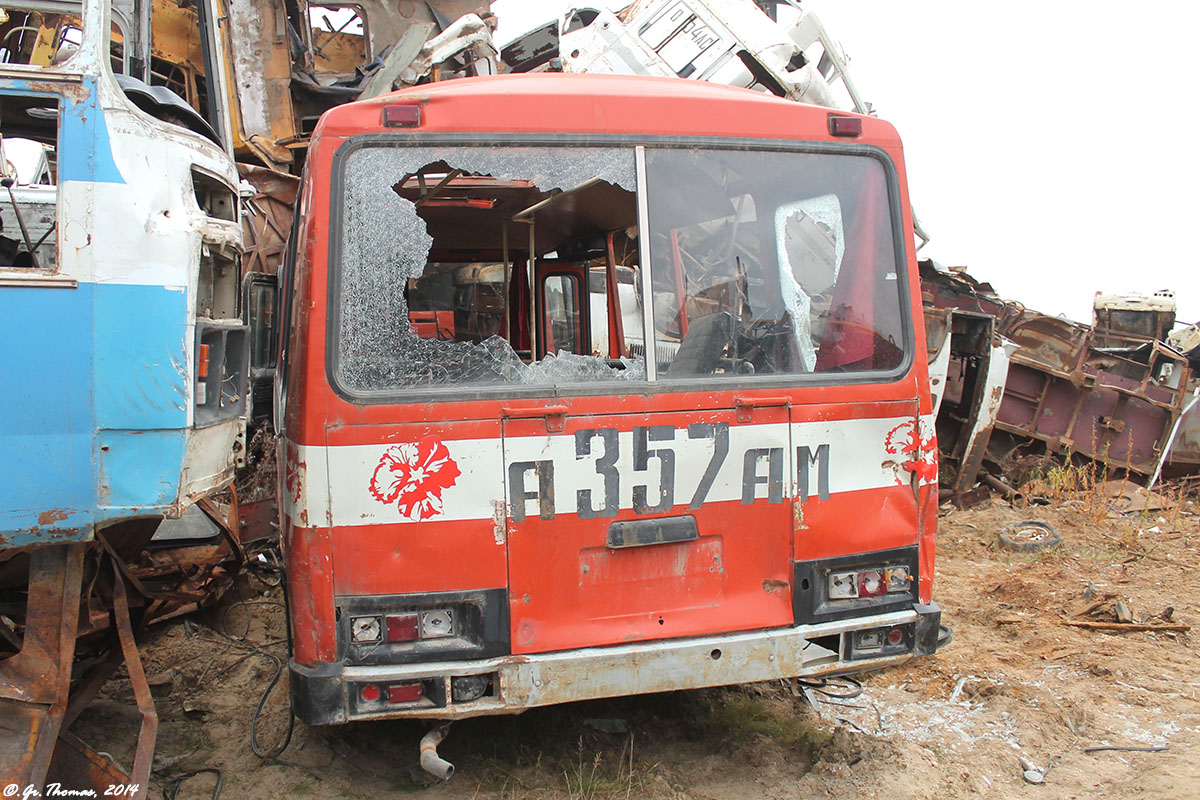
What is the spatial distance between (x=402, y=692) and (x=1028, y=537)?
5853mm

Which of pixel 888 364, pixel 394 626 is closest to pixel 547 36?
pixel 888 364

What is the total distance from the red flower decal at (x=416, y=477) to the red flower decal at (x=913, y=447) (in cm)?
170

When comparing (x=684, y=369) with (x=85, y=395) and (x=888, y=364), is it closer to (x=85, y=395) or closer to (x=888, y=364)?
(x=888, y=364)

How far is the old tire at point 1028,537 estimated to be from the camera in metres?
6.80

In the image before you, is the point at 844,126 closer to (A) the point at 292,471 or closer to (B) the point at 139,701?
(A) the point at 292,471

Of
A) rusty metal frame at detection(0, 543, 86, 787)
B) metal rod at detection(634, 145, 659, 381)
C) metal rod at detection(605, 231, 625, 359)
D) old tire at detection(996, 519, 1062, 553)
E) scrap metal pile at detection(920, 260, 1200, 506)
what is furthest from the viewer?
scrap metal pile at detection(920, 260, 1200, 506)

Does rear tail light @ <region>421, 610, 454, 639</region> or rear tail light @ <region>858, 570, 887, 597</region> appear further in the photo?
rear tail light @ <region>858, 570, 887, 597</region>

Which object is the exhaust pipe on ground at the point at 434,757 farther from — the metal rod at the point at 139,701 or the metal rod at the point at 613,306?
the metal rod at the point at 613,306

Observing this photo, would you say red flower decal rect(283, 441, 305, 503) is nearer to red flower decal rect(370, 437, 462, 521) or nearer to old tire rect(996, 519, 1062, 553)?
red flower decal rect(370, 437, 462, 521)

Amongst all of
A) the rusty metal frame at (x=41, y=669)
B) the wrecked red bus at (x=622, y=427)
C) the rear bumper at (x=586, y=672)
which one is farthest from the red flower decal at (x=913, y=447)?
the rusty metal frame at (x=41, y=669)

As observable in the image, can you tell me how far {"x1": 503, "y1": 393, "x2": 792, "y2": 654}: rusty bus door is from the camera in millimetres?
3027

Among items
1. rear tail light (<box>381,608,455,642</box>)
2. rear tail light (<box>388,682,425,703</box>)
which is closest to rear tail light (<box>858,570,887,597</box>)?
rear tail light (<box>381,608,455,642</box>)

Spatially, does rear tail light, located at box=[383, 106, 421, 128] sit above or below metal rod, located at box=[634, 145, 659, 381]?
above

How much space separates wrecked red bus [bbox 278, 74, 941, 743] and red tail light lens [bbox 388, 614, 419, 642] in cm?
1
